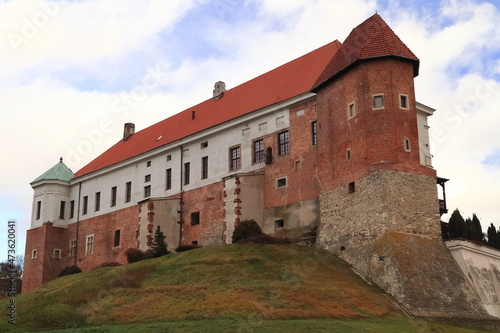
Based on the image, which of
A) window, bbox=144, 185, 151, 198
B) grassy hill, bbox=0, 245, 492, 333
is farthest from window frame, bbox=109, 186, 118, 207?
grassy hill, bbox=0, 245, 492, 333

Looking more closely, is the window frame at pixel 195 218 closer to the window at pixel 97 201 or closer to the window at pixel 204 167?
the window at pixel 204 167

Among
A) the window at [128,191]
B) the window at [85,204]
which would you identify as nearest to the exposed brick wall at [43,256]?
the window at [85,204]

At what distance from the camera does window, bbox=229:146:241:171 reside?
1695 inches

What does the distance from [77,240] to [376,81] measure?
104 feet

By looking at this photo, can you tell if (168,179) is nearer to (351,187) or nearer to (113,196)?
(113,196)

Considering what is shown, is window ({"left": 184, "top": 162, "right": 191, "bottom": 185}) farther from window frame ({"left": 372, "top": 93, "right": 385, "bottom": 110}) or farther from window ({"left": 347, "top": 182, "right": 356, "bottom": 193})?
window frame ({"left": 372, "top": 93, "right": 385, "bottom": 110})

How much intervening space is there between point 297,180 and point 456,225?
30.4 feet

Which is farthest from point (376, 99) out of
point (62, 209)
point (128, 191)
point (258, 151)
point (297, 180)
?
point (62, 209)

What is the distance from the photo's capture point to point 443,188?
128 ft

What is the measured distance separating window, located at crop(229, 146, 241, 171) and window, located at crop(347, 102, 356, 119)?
1037cm

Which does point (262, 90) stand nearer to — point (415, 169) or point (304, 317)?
point (415, 169)

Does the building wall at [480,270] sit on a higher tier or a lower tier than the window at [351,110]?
lower

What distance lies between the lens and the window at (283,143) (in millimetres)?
39969

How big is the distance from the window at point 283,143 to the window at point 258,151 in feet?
4.91
